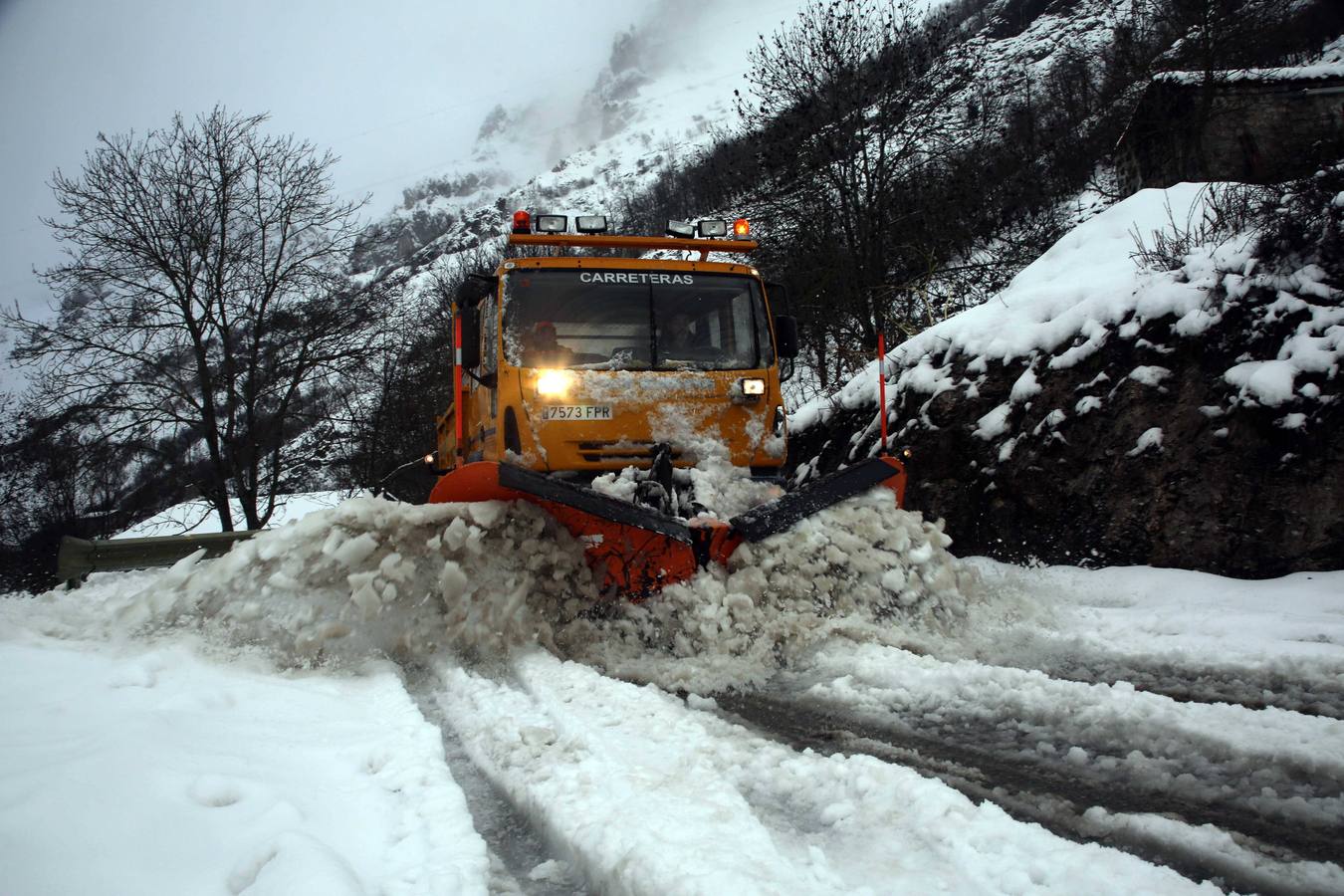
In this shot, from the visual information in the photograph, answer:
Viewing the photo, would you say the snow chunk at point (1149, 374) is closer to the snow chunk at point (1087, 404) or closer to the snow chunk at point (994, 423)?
the snow chunk at point (1087, 404)

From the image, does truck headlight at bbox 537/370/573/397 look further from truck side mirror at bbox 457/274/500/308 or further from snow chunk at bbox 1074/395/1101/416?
snow chunk at bbox 1074/395/1101/416

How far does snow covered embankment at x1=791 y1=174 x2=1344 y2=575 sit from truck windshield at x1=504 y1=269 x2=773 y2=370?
2278 mm

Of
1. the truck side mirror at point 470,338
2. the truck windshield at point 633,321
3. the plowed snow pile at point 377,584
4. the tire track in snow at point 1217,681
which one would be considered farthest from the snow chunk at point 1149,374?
the truck side mirror at point 470,338

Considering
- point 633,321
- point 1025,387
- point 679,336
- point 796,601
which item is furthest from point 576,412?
point 1025,387

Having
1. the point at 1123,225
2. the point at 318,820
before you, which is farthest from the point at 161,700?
the point at 1123,225

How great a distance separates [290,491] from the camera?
15.6m

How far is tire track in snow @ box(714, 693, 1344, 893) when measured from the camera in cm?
178

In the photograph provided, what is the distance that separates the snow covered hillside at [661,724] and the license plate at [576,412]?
3.34 feet

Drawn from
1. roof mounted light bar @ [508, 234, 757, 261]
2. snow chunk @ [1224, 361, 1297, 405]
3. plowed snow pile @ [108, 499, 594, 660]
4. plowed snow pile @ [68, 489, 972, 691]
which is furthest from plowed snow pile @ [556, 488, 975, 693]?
roof mounted light bar @ [508, 234, 757, 261]

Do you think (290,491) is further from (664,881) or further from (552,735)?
(664,881)

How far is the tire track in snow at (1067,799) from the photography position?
1783mm

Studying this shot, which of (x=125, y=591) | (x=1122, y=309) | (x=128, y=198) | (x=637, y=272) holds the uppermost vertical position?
(x=128, y=198)

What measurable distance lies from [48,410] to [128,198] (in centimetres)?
409

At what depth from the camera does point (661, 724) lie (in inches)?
112
